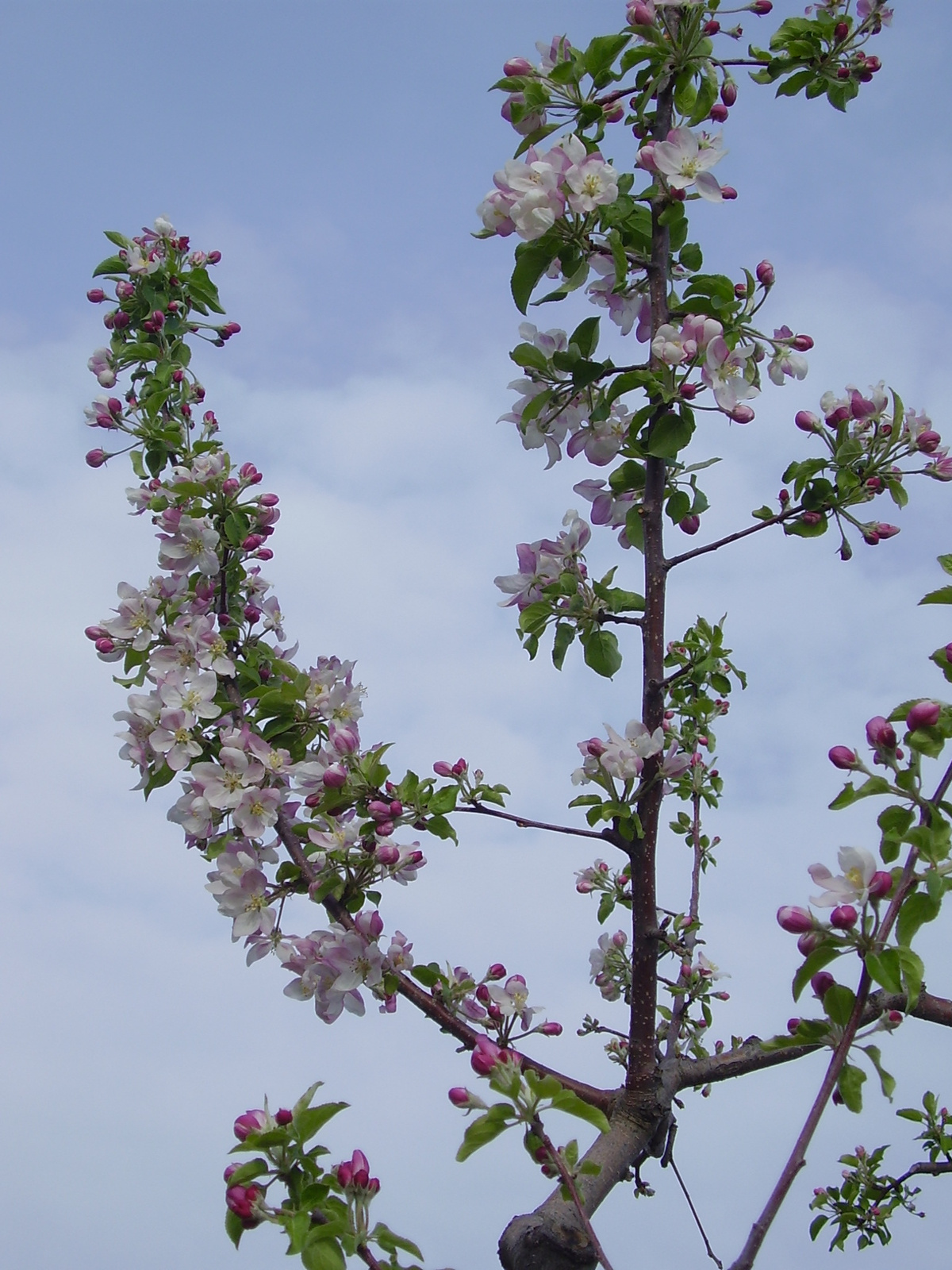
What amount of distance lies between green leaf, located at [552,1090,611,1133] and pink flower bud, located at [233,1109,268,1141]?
569 millimetres

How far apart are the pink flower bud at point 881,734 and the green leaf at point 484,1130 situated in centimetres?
75

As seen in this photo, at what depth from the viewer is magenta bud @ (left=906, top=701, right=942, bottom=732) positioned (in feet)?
4.98

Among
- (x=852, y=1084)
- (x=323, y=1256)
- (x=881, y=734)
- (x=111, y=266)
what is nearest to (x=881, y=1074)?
(x=852, y=1084)

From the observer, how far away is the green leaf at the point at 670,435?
2.31m

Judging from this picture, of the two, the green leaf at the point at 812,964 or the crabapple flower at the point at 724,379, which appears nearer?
the green leaf at the point at 812,964

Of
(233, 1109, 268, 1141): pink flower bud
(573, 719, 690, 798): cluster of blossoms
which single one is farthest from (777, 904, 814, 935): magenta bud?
(233, 1109, 268, 1141): pink flower bud

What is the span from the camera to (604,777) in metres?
2.29

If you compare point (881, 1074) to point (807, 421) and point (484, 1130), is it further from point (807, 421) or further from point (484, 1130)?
Answer: point (807, 421)

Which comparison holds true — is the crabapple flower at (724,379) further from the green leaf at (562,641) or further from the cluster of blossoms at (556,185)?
the green leaf at (562,641)

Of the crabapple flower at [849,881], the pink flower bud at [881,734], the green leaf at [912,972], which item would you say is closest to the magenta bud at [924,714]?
the pink flower bud at [881,734]

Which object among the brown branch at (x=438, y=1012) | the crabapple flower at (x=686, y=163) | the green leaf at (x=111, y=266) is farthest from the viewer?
the green leaf at (x=111, y=266)

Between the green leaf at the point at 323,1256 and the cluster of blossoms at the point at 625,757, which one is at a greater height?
the cluster of blossoms at the point at 625,757

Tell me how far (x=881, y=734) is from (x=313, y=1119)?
44.6 inches

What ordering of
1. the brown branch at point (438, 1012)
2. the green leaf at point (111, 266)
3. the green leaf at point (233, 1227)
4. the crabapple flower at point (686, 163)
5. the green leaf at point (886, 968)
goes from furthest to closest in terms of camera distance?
the green leaf at point (111, 266) → the crabapple flower at point (686, 163) → the brown branch at point (438, 1012) → the green leaf at point (233, 1227) → the green leaf at point (886, 968)
